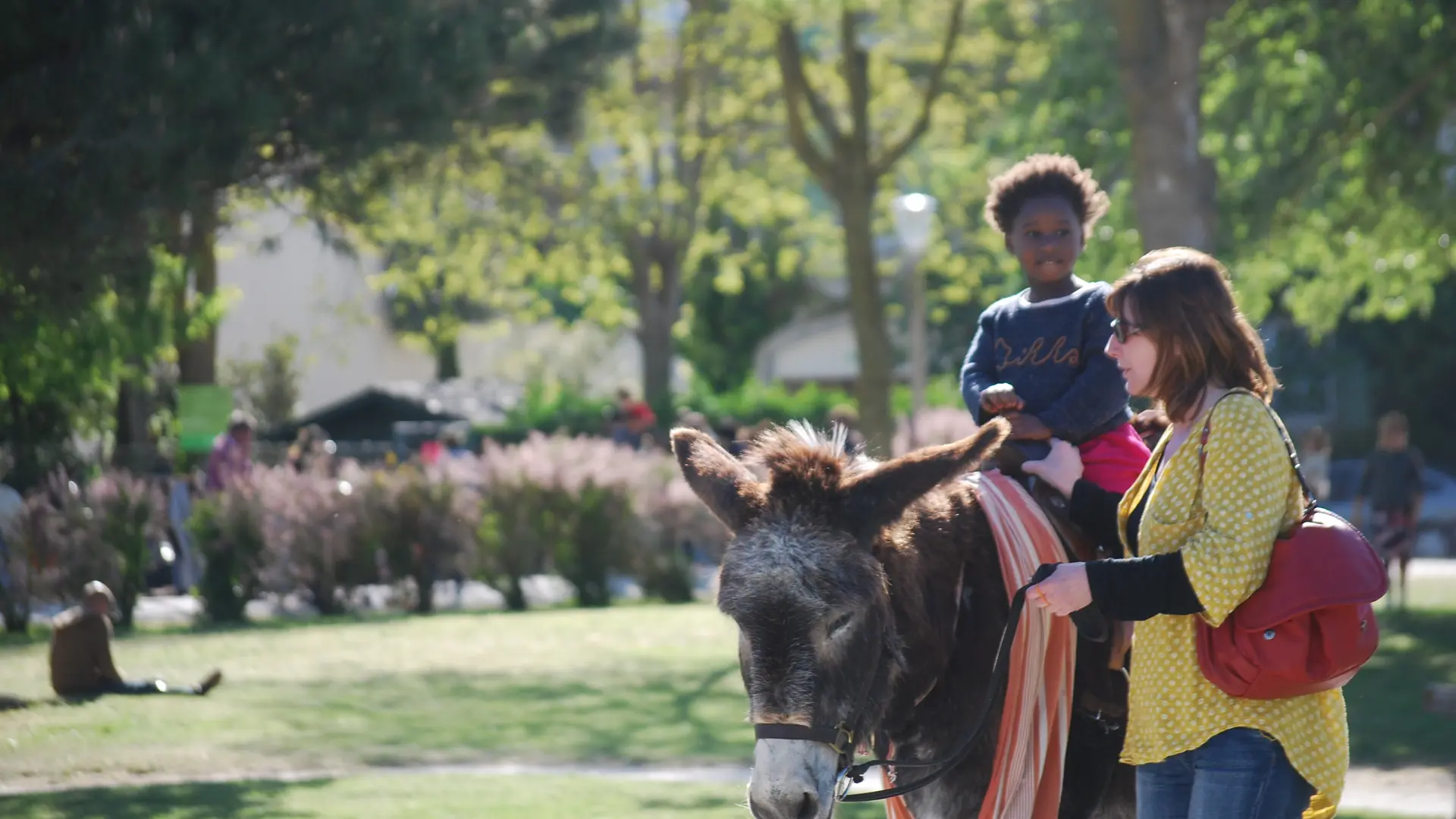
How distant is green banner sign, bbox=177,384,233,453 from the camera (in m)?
23.1

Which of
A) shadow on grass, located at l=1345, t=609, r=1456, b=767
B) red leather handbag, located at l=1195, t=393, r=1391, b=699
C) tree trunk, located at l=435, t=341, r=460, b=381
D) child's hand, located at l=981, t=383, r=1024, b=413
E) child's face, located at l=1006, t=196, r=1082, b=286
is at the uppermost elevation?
tree trunk, located at l=435, t=341, r=460, b=381

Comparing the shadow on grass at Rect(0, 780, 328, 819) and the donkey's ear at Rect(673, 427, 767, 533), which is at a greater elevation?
the donkey's ear at Rect(673, 427, 767, 533)

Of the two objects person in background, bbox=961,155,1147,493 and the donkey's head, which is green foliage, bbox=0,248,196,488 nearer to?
person in background, bbox=961,155,1147,493

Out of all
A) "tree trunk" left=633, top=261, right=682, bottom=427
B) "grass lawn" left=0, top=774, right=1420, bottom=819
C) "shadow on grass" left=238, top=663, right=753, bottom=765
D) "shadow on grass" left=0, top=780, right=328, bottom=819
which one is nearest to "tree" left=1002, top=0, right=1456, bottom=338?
"shadow on grass" left=238, top=663, right=753, bottom=765

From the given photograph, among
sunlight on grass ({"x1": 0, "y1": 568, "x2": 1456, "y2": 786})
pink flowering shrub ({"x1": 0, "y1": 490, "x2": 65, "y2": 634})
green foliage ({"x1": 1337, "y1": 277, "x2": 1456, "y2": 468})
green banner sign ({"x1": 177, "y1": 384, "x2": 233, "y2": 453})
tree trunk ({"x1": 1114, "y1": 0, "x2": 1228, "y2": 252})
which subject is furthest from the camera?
green foliage ({"x1": 1337, "y1": 277, "x2": 1456, "y2": 468})

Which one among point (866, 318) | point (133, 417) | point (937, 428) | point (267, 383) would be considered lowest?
point (937, 428)

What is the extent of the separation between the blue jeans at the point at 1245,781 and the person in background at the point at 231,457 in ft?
55.5

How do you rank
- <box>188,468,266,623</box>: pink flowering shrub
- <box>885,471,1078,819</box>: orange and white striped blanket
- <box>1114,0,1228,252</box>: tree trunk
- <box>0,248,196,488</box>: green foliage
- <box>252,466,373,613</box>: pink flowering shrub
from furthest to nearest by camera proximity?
<box>252,466,373,613</box>: pink flowering shrub
<box>188,468,266,623</box>: pink flowering shrub
<box>1114,0,1228,252</box>: tree trunk
<box>0,248,196,488</box>: green foliage
<box>885,471,1078,819</box>: orange and white striped blanket

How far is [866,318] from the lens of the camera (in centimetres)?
2033

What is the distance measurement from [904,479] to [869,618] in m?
0.35

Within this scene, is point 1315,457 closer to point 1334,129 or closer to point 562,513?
point 1334,129

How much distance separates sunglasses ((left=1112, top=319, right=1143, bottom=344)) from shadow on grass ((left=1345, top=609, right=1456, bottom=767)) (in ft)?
25.1

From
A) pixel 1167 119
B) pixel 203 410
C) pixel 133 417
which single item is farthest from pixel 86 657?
pixel 133 417

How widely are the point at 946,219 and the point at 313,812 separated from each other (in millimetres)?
24770
